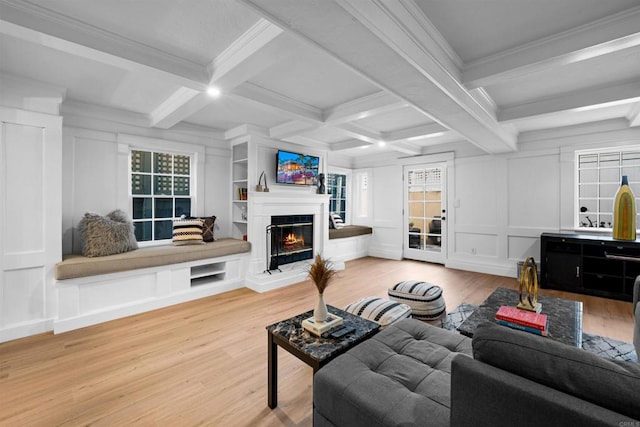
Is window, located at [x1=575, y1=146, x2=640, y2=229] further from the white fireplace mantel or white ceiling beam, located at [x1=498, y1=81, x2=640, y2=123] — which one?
the white fireplace mantel

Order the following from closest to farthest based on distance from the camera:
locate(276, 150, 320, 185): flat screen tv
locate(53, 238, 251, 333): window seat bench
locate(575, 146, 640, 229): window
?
locate(53, 238, 251, 333): window seat bench < locate(575, 146, 640, 229): window < locate(276, 150, 320, 185): flat screen tv

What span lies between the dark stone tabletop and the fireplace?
262 centimetres

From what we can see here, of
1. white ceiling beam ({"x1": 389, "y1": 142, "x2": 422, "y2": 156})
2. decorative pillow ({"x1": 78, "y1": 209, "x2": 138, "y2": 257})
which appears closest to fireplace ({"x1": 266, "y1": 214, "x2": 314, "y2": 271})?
decorative pillow ({"x1": 78, "y1": 209, "x2": 138, "y2": 257})

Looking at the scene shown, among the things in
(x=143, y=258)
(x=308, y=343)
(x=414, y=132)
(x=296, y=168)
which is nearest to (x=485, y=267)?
(x=414, y=132)

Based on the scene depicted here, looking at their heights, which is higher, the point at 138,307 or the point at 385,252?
the point at 385,252

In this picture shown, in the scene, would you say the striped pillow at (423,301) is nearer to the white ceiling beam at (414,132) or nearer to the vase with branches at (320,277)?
the vase with branches at (320,277)

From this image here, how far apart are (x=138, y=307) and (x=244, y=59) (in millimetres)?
2891

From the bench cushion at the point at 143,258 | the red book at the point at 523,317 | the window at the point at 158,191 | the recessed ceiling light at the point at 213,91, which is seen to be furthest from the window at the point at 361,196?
the red book at the point at 523,317

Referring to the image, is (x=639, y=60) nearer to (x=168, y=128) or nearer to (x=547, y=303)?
(x=547, y=303)

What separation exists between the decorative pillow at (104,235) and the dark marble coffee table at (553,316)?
359cm

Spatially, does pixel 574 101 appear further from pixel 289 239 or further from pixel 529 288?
pixel 289 239

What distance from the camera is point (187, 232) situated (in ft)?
13.0

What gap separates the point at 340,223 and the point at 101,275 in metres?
4.49

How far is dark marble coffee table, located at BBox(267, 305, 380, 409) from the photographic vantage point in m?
1.49
